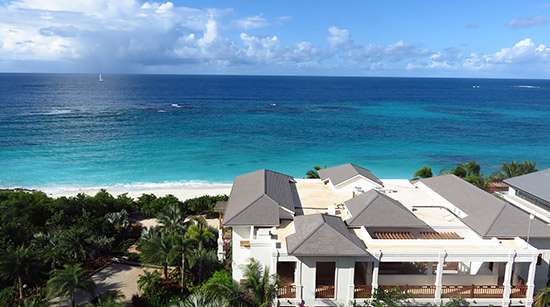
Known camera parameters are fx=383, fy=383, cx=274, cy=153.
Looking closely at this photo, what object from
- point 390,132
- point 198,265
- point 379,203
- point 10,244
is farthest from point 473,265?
point 390,132

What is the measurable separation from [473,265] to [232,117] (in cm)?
7395

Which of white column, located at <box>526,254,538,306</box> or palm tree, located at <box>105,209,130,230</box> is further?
palm tree, located at <box>105,209,130,230</box>

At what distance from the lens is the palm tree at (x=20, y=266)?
18.0 meters

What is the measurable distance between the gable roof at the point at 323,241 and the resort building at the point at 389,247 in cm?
4

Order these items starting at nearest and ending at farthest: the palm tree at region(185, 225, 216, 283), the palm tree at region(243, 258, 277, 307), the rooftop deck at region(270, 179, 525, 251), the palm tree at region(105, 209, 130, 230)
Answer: the palm tree at region(243, 258, 277, 307) < the rooftop deck at region(270, 179, 525, 251) < the palm tree at region(185, 225, 216, 283) < the palm tree at region(105, 209, 130, 230)

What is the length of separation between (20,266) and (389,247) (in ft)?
57.6

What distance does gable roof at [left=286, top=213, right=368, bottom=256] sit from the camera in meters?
16.6

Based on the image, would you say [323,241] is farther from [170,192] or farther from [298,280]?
[170,192]

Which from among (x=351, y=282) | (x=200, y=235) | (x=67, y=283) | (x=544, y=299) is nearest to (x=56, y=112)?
(x=200, y=235)

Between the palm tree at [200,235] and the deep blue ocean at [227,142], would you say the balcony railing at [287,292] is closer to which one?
the palm tree at [200,235]

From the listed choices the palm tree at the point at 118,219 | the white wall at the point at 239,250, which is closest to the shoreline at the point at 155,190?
the palm tree at the point at 118,219

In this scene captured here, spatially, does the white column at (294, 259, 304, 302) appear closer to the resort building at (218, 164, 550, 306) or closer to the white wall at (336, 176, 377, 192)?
the resort building at (218, 164, 550, 306)

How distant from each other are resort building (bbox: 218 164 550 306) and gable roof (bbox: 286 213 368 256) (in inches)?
1.7

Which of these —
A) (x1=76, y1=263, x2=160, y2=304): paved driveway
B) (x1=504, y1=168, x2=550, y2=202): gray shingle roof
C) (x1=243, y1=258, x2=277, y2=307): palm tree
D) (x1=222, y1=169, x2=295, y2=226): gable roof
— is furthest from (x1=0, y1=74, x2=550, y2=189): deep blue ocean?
(x1=243, y1=258, x2=277, y2=307): palm tree
